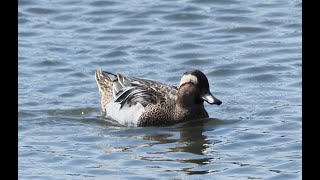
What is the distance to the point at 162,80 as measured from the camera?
13.8 metres

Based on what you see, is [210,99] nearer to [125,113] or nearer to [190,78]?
[190,78]

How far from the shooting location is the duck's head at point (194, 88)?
11719 millimetres

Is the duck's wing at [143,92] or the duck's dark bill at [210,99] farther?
the duck's wing at [143,92]

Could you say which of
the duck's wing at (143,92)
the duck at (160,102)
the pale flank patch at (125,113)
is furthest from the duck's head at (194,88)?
the pale flank patch at (125,113)

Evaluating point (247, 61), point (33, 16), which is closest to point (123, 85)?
point (247, 61)

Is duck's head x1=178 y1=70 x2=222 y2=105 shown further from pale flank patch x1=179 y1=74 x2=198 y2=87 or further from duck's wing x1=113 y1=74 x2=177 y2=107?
duck's wing x1=113 y1=74 x2=177 y2=107

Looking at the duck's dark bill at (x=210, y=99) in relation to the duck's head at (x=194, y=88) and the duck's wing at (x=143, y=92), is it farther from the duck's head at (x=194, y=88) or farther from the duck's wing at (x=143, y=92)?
the duck's wing at (x=143, y=92)

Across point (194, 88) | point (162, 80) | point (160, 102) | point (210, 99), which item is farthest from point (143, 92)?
point (162, 80)

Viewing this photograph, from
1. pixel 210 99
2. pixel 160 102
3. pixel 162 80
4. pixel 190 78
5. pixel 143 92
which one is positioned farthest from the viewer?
pixel 162 80

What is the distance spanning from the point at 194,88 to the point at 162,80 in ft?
6.59

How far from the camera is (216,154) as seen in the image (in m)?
9.95

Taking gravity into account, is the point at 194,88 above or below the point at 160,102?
above
